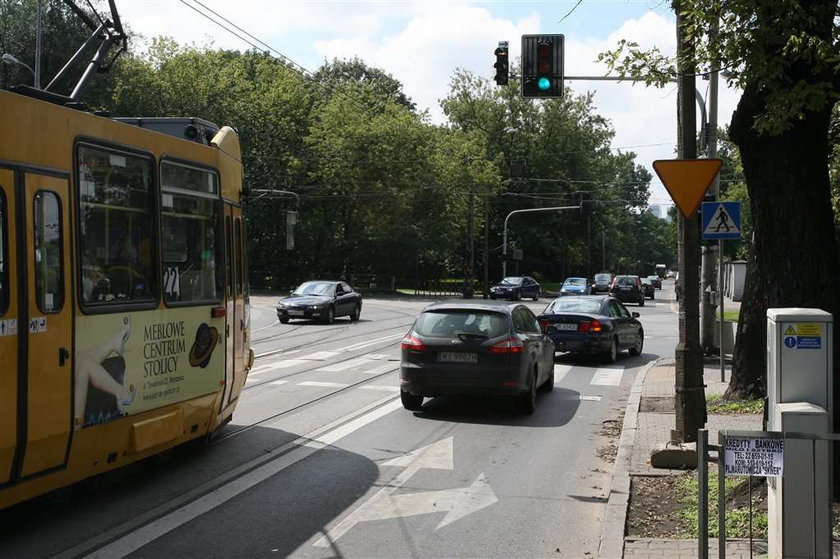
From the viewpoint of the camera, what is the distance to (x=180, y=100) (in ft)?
177

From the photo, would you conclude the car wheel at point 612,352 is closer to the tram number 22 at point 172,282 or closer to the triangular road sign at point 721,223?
the triangular road sign at point 721,223

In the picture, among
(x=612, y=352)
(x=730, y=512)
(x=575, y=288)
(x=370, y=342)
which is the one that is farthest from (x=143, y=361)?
(x=575, y=288)

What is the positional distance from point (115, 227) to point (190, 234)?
50.4 inches

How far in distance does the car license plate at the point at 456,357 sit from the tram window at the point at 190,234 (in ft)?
12.1

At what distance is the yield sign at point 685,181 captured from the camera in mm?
8867

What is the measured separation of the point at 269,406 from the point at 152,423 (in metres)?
4.97

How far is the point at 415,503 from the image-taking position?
733 cm

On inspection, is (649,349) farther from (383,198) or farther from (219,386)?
(383,198)

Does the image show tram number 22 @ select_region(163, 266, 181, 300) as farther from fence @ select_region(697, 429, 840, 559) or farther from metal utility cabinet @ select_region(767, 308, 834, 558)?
metal utility cabinet @ select_region(767, 308, 834, 558)

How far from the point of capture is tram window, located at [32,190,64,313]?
230 inches

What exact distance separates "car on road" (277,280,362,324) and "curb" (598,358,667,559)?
18.7 metres

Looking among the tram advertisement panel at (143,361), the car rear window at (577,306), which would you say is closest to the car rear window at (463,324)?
the tram advertisement panel at (143,361)

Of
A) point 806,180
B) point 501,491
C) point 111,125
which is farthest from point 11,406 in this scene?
point 806,180

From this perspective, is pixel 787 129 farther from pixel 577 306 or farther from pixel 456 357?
pixel 577 306
